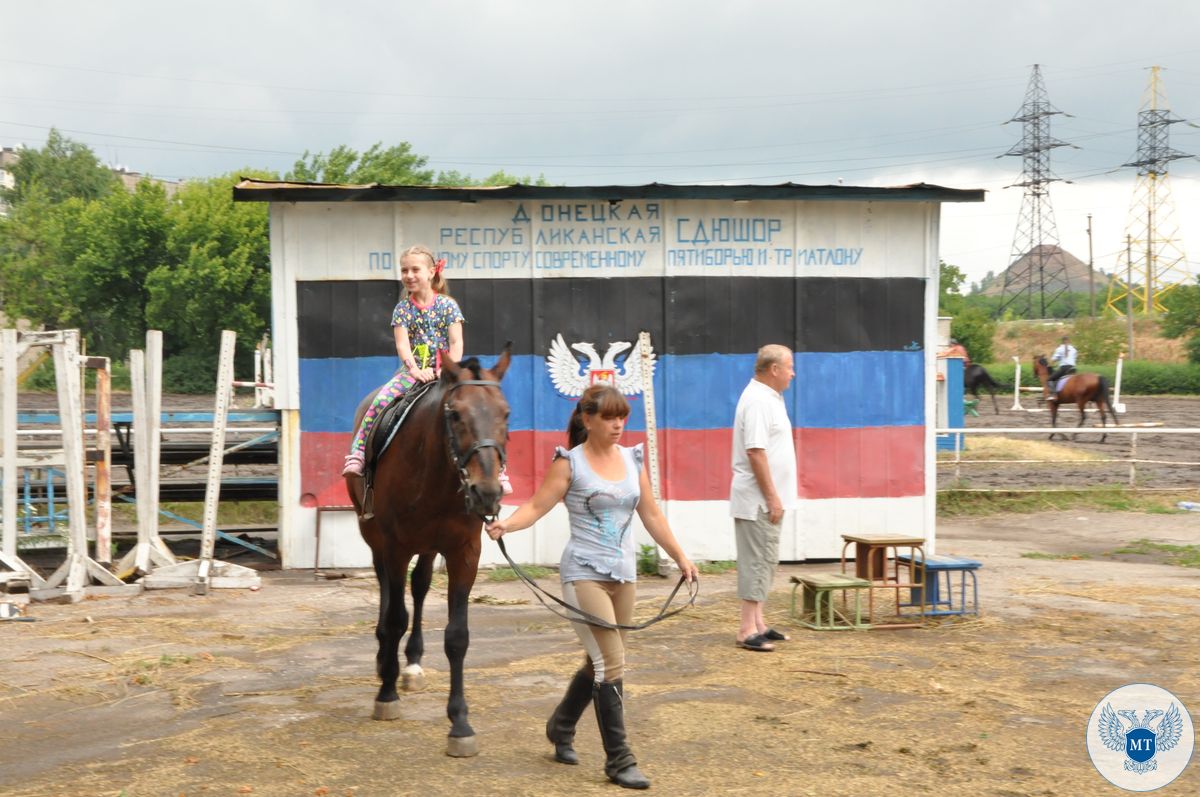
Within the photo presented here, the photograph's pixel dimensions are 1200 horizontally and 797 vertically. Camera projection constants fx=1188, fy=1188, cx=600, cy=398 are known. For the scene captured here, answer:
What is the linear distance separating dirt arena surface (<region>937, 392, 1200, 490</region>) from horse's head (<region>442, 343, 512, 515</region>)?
12.5 meters

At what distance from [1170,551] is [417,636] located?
358 inches

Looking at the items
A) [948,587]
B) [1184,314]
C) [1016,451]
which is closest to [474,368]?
[948,587]

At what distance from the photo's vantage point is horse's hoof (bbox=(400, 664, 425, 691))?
709 cm

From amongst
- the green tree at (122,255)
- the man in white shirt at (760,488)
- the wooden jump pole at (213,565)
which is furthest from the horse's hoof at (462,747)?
the green tree at (122,255)

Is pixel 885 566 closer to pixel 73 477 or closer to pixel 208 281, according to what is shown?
pixel 73 477

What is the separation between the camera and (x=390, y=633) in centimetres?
668

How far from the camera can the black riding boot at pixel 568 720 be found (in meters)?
5.58

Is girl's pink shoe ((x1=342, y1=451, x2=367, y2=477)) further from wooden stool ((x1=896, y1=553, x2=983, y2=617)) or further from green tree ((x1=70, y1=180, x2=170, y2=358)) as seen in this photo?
green tree ((x1=70, y1=180, x2=170, y2=358))

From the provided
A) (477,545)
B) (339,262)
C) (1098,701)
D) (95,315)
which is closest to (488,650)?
(477,545)

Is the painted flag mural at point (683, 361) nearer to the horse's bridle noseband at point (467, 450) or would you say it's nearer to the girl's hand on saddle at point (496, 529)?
the horse's bridle noseband at point (467, 450)

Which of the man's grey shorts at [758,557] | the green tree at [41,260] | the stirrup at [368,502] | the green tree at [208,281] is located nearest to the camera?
the stirrup at [368,502]

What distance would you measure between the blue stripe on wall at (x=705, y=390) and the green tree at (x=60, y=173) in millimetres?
66495

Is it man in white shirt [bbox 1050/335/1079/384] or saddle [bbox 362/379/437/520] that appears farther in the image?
man in white shirt [bbox 1050/335/1079/384]
